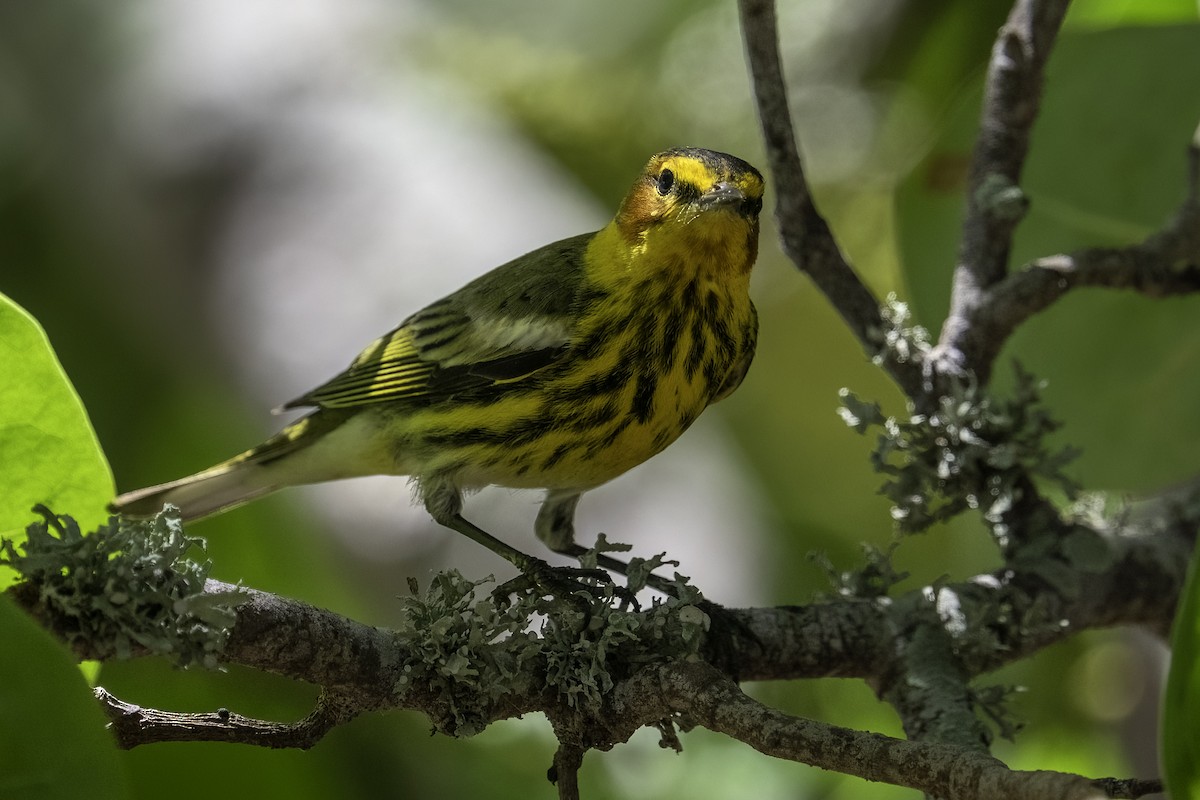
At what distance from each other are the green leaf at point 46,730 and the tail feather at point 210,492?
1.10 m

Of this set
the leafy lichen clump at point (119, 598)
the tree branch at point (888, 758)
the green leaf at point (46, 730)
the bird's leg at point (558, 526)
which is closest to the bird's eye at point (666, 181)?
the bird's leg at point (558, 526)

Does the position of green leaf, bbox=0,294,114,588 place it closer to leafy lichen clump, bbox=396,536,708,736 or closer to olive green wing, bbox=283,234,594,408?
leafy lichen clump, bbox=396,536,708,736

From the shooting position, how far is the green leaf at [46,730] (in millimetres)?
940

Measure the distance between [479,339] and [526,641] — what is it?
0.76 m

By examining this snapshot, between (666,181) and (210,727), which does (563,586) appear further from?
(666,181)

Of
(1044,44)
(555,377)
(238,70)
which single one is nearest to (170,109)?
(238,70)

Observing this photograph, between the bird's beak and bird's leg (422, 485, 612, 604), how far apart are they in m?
0.58

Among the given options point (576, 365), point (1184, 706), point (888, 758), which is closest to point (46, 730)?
point (888, 758)

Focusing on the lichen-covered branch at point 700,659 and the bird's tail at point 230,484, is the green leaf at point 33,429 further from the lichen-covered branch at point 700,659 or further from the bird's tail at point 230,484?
the bird's tail at point 230,484

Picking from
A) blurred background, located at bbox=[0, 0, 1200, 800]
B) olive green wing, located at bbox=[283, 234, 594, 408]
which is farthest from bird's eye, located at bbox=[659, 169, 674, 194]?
blurred background, located at bbox=[0, 0, 1200, 800]

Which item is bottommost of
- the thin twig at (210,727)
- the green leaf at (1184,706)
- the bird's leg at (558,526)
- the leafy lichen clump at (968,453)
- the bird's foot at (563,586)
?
the green leaf at (1184,706)

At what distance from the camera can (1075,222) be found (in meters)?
2.10

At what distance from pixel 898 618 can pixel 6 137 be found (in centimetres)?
260

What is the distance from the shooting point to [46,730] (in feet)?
3.11
